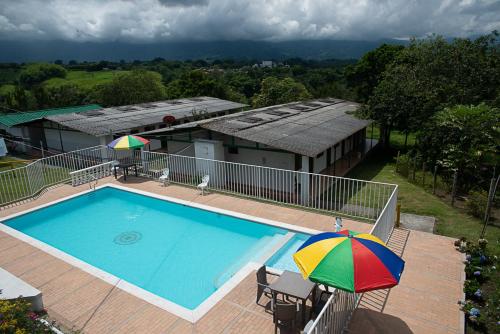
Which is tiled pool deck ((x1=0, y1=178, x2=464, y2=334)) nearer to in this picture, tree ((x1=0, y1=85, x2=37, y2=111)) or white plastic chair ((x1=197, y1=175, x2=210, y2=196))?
white plastic chair ((x1=197, y1=175, x2=210, y2=196))

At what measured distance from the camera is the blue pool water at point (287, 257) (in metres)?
9.18

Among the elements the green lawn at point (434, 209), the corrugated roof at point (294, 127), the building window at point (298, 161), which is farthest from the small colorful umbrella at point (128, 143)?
the green lawn at point (434, 209)

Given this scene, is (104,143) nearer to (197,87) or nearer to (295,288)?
(295,288)

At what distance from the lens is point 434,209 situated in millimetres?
12523

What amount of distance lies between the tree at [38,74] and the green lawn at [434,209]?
101 m

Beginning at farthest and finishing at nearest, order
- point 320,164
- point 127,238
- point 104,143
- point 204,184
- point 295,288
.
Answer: point 104,143 < point 320,164 < point 204,184 < point 127,238 < point 295,288

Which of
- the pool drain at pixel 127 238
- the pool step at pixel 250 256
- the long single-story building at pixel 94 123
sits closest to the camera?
the pool step at pixel 250 256

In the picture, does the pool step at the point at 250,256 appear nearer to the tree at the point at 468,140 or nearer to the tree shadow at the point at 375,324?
the tree shadow at the point at 375,324

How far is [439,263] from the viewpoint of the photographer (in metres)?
8.66

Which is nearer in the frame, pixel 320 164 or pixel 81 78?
pixel 320 164

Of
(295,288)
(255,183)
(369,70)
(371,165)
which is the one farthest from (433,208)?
(369,70)

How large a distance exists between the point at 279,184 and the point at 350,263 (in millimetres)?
9280

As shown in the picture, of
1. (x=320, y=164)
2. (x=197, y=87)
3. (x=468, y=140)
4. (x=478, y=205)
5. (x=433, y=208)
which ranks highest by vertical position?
(x=197, y=87)

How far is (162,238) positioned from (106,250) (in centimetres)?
178
